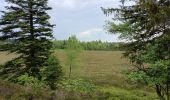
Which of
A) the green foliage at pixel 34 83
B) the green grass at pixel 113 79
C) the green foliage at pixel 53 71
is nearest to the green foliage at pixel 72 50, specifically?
the green grass at pixel 113 79

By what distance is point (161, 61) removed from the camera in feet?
47.6

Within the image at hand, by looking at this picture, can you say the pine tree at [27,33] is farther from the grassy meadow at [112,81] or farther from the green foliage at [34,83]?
the green foliage at [34,83]

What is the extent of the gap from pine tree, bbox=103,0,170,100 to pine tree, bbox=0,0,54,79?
17.0 meters

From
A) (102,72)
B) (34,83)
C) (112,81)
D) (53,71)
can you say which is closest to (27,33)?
(53,71)

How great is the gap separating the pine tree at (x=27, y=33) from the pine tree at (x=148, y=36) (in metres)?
17.0

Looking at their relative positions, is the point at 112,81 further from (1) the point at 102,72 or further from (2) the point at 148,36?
(2) the point at 148,36

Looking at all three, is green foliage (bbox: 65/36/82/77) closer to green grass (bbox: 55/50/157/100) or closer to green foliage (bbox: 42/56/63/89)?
green grass (bbox: 55/50/157/100)

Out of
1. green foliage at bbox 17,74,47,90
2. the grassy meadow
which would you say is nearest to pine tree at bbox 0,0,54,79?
the grassy meadow

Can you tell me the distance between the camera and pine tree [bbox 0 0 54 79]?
34344 mm

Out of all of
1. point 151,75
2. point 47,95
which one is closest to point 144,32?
point 151,75

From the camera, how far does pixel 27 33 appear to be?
35.1 metres

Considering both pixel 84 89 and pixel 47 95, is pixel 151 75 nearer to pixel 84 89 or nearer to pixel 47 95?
pixel 84 89

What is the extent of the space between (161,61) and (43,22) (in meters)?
21.7

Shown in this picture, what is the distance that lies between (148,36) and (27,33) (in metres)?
19.9
